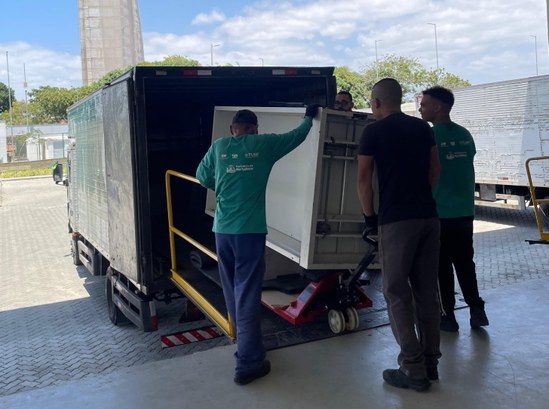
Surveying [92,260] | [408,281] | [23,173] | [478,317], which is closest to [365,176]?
[408,281]

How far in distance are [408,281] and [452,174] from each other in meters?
1.20

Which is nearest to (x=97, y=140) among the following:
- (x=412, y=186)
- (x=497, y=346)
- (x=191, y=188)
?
(x=191, y=188)

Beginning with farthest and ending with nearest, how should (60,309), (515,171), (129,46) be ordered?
1. (129,46)
2. (515,171)
3. (60,309)

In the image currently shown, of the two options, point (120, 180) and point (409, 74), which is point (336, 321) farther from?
point (409, 74)

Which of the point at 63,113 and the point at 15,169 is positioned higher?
the point at 63,113

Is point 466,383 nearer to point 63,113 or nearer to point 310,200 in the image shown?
point 310,200

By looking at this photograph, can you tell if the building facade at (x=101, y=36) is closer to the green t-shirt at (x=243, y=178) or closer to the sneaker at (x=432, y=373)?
the green t-shirt at (x=243, y=178)

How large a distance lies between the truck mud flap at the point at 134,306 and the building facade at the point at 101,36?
203 ft

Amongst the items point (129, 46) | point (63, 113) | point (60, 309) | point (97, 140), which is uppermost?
point (129, 46)

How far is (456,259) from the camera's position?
446cm

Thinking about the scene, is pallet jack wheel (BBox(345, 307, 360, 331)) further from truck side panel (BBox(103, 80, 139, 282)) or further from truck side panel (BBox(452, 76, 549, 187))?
truck side panel (BBox(452, 76, 549, 187))

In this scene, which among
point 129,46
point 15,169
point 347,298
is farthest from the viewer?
point 129,46

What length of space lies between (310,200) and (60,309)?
17.1ft

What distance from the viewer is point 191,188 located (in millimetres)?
7988
